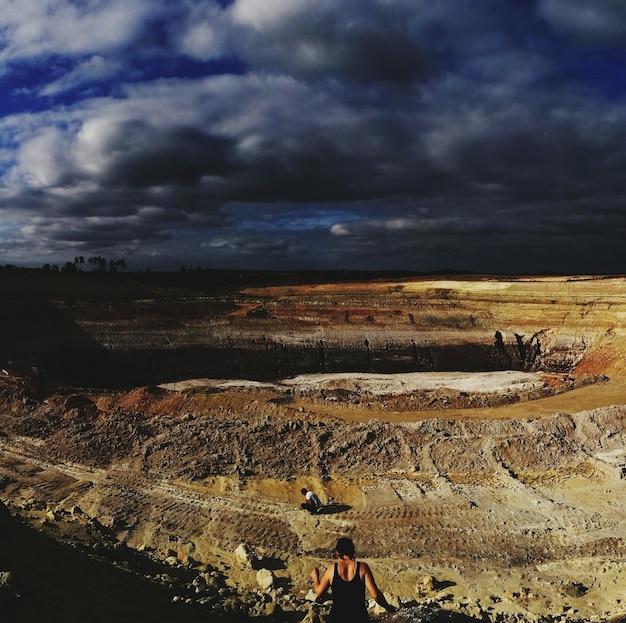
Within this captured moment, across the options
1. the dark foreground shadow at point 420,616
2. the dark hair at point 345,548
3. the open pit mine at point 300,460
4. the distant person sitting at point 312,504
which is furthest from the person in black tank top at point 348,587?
the distant person sitting at point 312,504

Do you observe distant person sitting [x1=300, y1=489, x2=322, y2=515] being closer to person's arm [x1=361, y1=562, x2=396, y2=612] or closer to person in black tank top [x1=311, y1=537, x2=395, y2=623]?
person in black tank top [x1=311, y1=537, x2=395, y2=623]

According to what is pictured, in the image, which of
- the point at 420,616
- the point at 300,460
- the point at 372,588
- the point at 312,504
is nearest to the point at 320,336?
the point at 300,460

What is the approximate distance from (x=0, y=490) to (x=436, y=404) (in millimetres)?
14451

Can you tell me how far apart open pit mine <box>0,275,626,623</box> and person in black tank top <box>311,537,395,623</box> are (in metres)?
1.44

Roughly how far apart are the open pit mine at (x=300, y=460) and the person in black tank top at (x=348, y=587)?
144 cm

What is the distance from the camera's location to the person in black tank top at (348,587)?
17.4 feet

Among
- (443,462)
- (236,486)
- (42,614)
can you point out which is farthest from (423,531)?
(42,614)

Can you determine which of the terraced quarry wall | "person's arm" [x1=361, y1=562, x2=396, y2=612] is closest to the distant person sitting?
"person's arm" [x1=361, y1=562, x2=396, y2=612]

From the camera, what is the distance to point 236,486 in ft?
43.7

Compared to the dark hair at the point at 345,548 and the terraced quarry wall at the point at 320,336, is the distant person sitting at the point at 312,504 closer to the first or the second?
the dark hair at the point at 345,548

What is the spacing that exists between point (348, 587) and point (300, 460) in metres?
9.46

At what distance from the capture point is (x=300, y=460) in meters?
14.7

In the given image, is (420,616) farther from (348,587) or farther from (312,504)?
(312,504)

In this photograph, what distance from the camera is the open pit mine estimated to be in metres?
8.62
